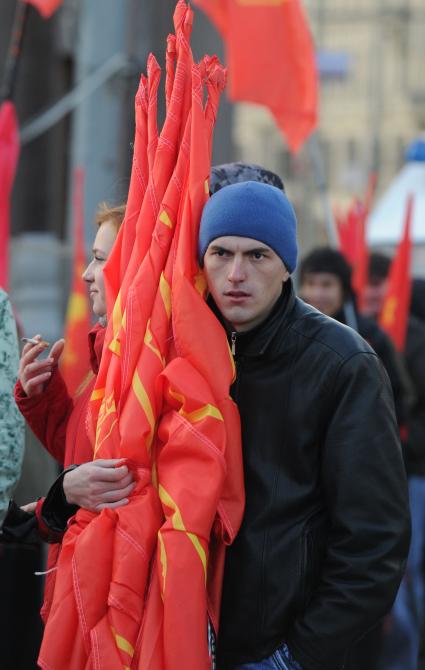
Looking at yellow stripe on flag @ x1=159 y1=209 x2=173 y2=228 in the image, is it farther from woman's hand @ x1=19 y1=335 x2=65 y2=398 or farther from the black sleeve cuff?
the black sleeve cuff

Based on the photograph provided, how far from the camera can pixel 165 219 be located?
298 centimetres

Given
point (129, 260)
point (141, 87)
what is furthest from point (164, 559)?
point (141, 87)

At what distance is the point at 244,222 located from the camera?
9.48ft

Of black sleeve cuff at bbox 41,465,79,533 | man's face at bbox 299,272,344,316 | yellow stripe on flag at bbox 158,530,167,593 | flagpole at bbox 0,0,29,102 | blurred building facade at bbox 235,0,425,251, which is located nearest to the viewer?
yellow stripe on flag at bbox 158,530,167,593

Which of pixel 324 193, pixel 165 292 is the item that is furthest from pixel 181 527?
pixel 324 193

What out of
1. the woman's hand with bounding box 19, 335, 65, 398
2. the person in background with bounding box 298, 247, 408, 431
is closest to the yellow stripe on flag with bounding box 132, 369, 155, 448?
the woman's hand with bounding box 19, 335, 65, 398

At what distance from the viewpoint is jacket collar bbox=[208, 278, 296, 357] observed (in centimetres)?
293

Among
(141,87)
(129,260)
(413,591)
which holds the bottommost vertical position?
(413,591)

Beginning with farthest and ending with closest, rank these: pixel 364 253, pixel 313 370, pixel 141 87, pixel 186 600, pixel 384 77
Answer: pixel 384 77, pixel 364 253, pixel 141 87, pixel 313 370, pixel 186 600

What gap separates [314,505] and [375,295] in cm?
477

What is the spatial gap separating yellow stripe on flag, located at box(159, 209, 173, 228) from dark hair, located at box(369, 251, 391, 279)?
4.74 metres

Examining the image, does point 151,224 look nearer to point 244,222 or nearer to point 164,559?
point 244,222

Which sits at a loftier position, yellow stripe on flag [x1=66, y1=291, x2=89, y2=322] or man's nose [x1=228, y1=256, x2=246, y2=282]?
man's nose [x1=228, y1=256, x2=246, y2=282]

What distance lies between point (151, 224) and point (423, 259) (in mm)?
8536
